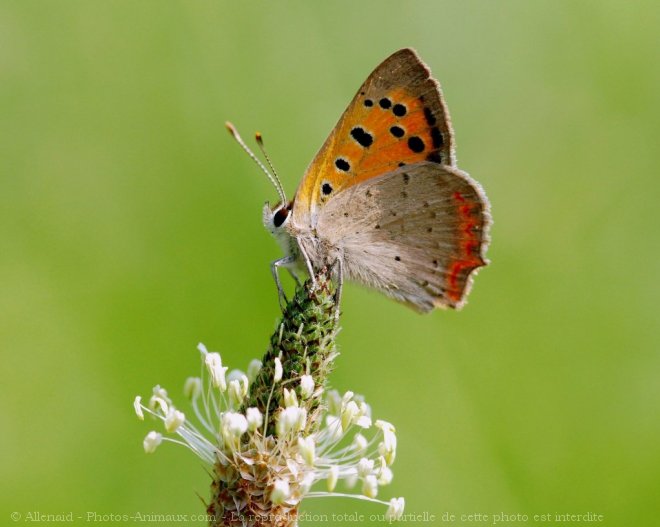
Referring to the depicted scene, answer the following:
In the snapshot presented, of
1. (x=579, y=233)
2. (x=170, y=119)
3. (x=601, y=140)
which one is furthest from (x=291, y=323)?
(x=601, y=140)

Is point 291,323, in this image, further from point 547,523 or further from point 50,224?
point 50,224

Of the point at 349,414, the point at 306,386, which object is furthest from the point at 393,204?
the point at 306,386

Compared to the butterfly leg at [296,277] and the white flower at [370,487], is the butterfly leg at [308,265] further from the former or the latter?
the white flower at [370,487]

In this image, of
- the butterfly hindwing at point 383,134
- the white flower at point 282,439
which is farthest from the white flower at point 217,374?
the butterfly hindwing at point 383,134

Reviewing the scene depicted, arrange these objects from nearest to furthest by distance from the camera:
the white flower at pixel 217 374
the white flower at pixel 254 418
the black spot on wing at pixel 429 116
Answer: the white flower at pixel 254 418 < the white flower at pixel 217 374 < the black spot on wing at pixel 429 116

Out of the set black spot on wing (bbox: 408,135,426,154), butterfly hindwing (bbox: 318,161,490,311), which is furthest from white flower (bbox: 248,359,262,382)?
black spot on wing (bbox: 408,135,426,154)
